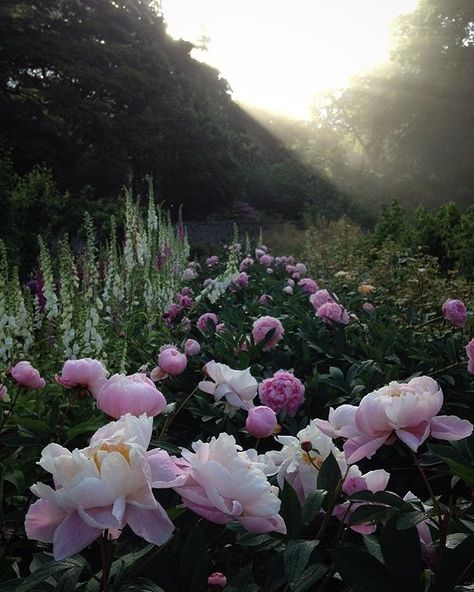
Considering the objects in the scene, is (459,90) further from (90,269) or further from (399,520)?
(399,520)

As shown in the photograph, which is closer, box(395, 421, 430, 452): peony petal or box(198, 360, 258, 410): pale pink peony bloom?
box(395, 421, 430, 452): peony petal

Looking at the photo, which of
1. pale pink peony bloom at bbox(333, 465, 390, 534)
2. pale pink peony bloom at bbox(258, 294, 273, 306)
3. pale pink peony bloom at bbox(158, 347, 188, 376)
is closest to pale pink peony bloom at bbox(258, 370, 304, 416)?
pale pink peony bloom at bbox(158, 347, 188, 376)

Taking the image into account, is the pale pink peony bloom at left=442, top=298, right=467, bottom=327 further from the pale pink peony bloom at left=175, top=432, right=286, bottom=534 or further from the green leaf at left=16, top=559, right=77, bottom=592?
the green leaf at left=16, top=559, right=77, bottom=592

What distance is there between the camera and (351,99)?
87.2 ft

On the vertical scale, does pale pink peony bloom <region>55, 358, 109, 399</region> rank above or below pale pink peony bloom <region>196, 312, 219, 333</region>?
above

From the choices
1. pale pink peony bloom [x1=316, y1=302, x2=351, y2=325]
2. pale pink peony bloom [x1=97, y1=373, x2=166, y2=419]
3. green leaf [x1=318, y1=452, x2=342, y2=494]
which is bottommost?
pale pink peony bloom [x1=316, y1=302, x2=351, y2=325]

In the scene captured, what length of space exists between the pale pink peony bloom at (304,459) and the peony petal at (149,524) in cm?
27

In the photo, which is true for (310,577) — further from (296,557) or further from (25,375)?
(25,375)

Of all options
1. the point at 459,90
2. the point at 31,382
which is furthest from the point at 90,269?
the point at 459,90

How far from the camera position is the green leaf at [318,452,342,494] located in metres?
0.86

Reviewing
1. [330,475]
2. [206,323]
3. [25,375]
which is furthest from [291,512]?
[206,323]

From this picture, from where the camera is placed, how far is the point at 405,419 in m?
0.84

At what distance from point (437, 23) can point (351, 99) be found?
15.3 feet

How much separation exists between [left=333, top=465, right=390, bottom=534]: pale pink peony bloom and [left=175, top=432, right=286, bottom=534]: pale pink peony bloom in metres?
0.14
